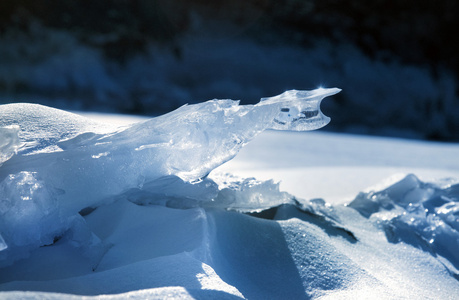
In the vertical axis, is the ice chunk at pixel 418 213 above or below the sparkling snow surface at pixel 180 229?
below

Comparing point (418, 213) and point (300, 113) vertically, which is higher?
point (300, 113)

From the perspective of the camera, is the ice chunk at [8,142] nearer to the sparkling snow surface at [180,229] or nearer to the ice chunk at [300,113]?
the sparkling snow surface at [180,229]

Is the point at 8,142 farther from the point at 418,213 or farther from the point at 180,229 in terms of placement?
the point at 418,213

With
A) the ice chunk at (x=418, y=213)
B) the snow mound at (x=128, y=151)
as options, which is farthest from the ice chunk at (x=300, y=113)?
the ice chunk at (x=418, y=213)

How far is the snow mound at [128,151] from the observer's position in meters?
0.80

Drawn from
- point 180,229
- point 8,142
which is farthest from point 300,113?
point 8,142

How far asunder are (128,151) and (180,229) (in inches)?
7.0

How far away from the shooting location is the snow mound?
0.80 metres

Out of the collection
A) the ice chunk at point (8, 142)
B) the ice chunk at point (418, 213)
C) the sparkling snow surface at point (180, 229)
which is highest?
the ice chunk at point (8, 142)

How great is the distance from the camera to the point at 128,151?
2.83 ft

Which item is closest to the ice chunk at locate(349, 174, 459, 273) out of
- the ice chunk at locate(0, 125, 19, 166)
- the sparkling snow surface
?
the sparkling snow surface

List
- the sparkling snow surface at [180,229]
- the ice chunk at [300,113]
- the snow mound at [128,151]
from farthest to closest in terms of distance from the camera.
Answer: the ice chunk at [300,113] → the snow mound at [128,151] → the sparkling snow surface at [180,229]

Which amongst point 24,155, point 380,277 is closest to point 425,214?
point 380,277

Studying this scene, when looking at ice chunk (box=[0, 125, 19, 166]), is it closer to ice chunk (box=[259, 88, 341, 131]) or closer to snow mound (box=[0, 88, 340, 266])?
snow mound (box=[0, 88, 340, 266])
